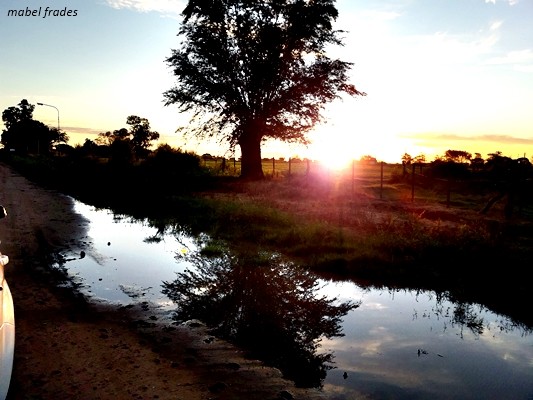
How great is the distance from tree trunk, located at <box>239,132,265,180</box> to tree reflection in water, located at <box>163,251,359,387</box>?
19568 mm

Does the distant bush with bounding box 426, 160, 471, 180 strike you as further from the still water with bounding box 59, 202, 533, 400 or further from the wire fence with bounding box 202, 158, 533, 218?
the still water with bounding box 59, 202, 533, 400

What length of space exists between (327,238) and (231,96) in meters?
18.5

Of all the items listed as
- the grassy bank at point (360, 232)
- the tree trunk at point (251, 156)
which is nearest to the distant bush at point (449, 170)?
the grassy bank at point (360, 232)

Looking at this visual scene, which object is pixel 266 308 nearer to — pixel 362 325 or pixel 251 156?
pixel 362 325

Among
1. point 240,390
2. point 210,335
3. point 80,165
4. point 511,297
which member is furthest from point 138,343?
point 80,165

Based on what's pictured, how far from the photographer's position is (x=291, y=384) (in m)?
4.77

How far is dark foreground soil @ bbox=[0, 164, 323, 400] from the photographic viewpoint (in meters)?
4.47

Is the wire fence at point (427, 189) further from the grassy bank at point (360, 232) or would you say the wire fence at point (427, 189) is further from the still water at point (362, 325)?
the still water at point (362, 325)

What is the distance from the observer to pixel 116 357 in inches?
205

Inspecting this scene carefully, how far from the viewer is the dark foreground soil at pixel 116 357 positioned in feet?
14.7

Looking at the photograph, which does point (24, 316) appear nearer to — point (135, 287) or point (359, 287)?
point (135, 287)

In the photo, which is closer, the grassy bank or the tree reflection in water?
the tree reflection in water

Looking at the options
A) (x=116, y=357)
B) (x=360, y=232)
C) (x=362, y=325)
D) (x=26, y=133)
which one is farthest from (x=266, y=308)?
(x=26, y=133)

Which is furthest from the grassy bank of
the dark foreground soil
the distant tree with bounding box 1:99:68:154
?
the distant tree with bounding box 1:99:68:154
